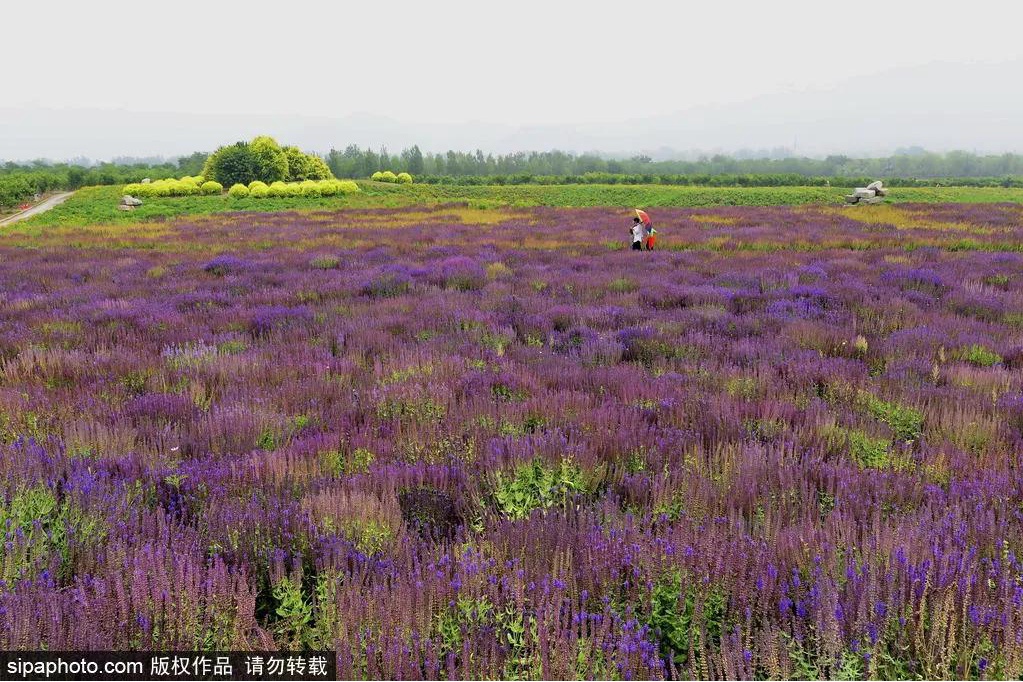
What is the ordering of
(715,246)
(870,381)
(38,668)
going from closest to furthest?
(38,668)
(870,381)
(715,246)

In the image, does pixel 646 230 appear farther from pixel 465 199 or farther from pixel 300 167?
pixel 300 167

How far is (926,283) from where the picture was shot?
Result: 380 inches

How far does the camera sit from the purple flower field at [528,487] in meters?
1.87

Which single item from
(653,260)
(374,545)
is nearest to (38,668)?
(374,545)

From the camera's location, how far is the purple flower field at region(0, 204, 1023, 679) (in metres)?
1.87

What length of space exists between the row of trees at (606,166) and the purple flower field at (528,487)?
3510 inches

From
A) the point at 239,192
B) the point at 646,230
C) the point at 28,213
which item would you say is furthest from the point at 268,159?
the point at 646,230

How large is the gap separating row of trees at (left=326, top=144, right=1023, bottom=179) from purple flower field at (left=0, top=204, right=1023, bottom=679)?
89.1 meters

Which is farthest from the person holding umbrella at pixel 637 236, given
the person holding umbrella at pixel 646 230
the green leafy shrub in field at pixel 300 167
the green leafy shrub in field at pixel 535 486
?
the green leafy shrub in field at pixel 300 167

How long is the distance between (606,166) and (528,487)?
148 m

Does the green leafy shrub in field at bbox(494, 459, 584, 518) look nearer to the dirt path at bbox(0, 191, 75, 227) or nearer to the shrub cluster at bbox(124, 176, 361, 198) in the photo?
the dirt path at bbox(0, 191, 75, 227)

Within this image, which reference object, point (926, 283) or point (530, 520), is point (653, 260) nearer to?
point (926, 283)

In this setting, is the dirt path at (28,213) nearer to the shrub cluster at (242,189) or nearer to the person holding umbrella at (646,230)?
the shrub cluster at (242,189)

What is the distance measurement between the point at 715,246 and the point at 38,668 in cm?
1573
